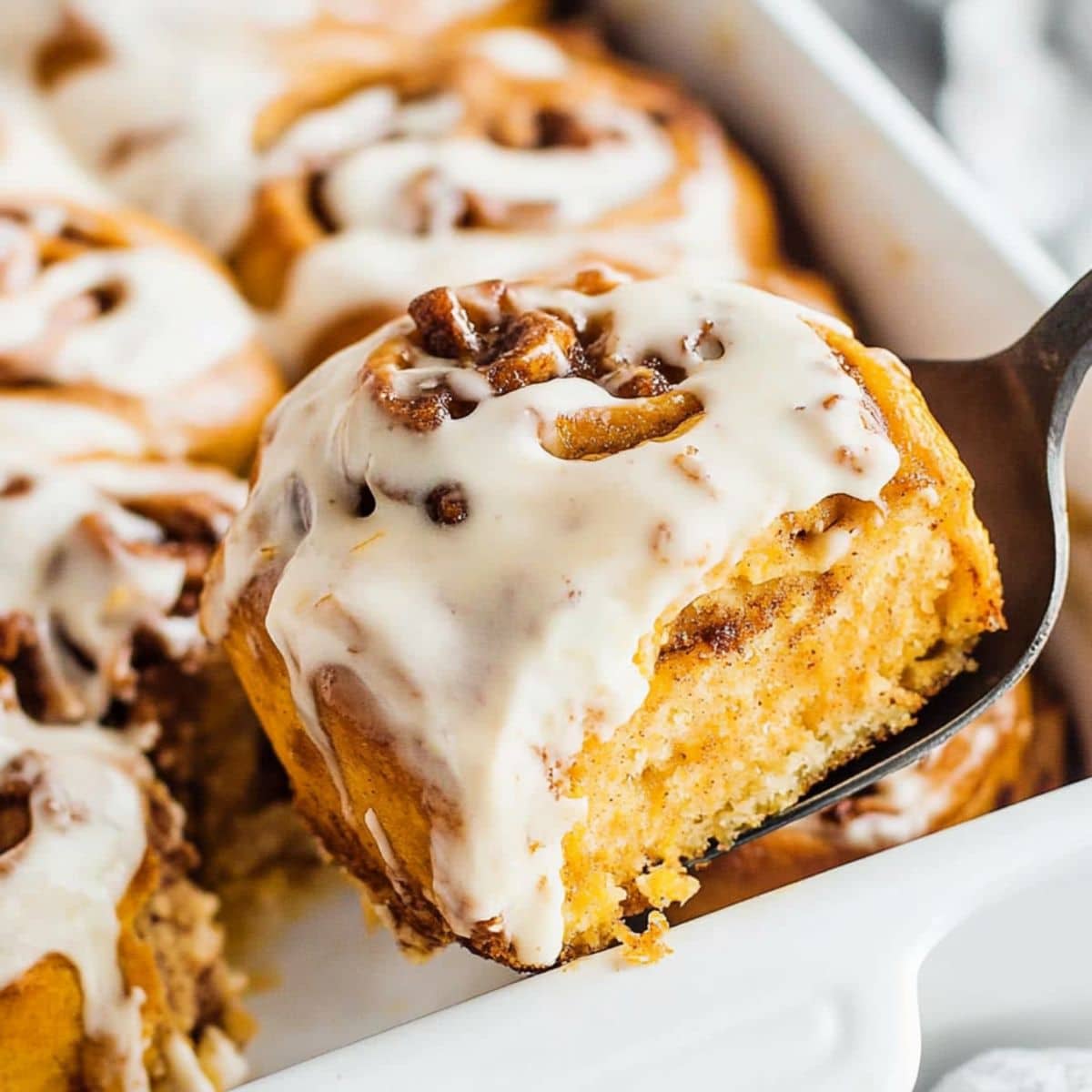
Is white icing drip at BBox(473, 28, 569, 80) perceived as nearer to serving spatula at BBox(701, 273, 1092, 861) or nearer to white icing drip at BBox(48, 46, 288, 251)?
white icing drip at BBox(48, 46, 288, 251)

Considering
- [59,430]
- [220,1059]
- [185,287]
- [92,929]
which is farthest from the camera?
[185,287]

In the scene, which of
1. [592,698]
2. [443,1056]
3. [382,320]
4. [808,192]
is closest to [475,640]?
[592,698]

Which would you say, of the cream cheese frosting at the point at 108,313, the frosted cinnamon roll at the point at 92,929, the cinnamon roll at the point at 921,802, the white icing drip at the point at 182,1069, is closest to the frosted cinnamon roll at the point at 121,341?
the cream cheese frosting at the point at 108,313

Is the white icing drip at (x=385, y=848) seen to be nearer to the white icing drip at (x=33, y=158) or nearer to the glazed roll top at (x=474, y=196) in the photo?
the glazed roll top at (x=474, y=196)

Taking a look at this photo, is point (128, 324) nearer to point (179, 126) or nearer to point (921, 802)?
point (179, 126)

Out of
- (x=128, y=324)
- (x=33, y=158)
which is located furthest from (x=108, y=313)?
(x=33, y=158)

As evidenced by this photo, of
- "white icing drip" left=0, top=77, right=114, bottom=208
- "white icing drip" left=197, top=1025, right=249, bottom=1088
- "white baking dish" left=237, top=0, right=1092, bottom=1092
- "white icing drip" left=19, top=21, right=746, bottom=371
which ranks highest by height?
"white baking dish" left=237, top=0, right=1092, bottom=1092

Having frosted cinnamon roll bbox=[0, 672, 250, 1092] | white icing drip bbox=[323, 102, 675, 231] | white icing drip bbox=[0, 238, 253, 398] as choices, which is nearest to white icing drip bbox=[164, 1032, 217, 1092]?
frosted cinnamon roll bbox=[0, 672, 250, 1092]
